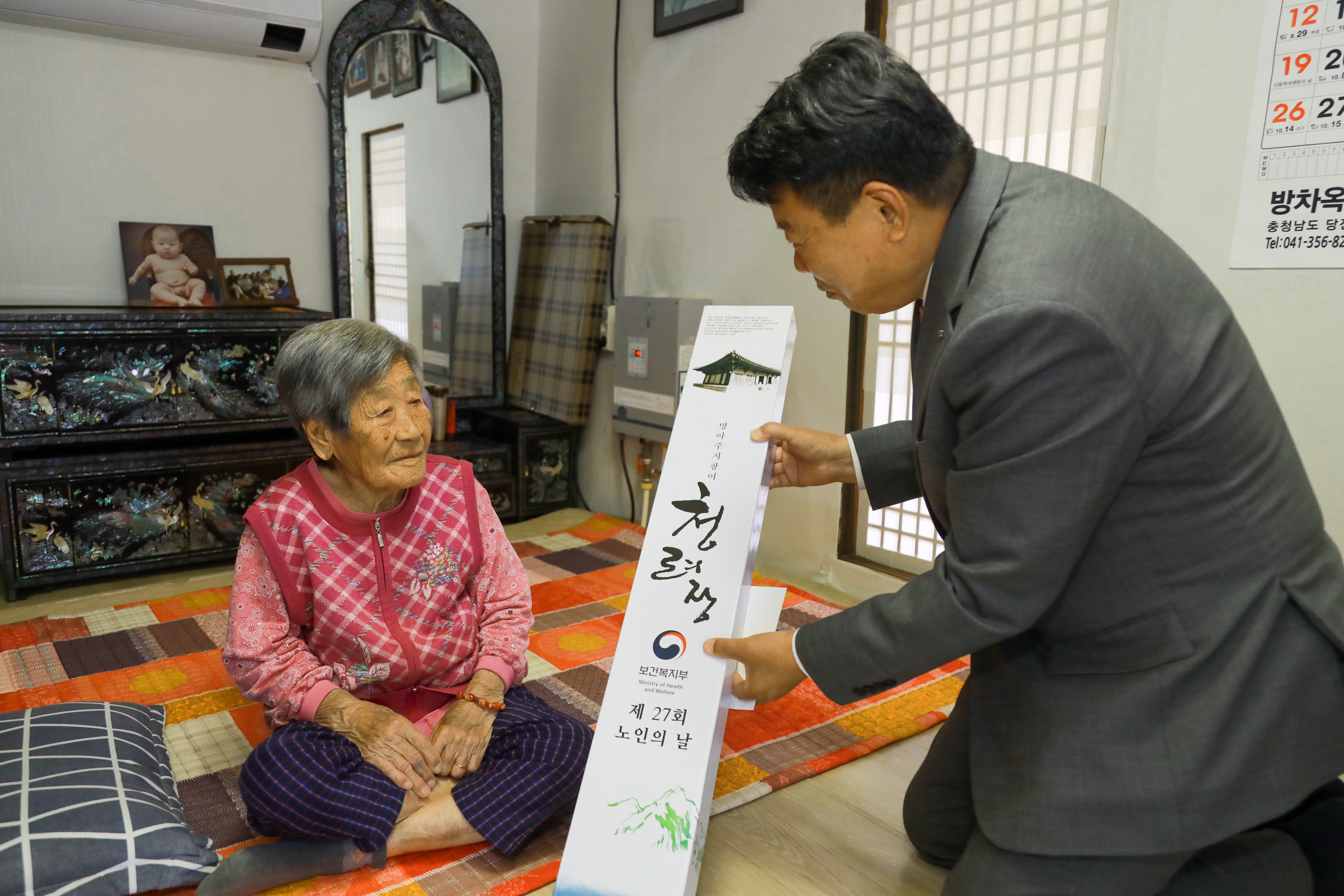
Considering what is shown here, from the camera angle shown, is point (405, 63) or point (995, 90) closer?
point (995, 90)

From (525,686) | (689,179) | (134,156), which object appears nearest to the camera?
(525,686)

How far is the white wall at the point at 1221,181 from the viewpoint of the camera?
78.9 inches

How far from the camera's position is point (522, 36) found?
416 cm

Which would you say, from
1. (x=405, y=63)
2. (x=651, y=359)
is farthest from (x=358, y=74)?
(x=651, y=359)

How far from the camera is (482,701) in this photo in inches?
65.6

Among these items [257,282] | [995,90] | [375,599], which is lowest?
[375,599]

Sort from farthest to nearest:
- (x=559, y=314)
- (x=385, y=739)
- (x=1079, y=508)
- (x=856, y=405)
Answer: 1. (x=559, y=314)
2. (x=856, y=405)
3. (x=385, y=739)
4. (x=1079, y=508)

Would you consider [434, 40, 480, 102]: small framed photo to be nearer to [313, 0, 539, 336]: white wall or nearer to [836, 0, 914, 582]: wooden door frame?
[313, 0, 539, 336]: white wall

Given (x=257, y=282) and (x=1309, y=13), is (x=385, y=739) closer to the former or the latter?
(x=1309, y=13)

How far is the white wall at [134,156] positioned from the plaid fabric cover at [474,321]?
0.67 metres

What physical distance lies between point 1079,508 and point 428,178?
3459 mm

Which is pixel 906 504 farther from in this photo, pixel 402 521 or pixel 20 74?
pixel 20 74

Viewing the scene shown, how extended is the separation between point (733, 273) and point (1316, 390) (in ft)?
6.13

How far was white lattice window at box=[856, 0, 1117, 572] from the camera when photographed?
238cm
